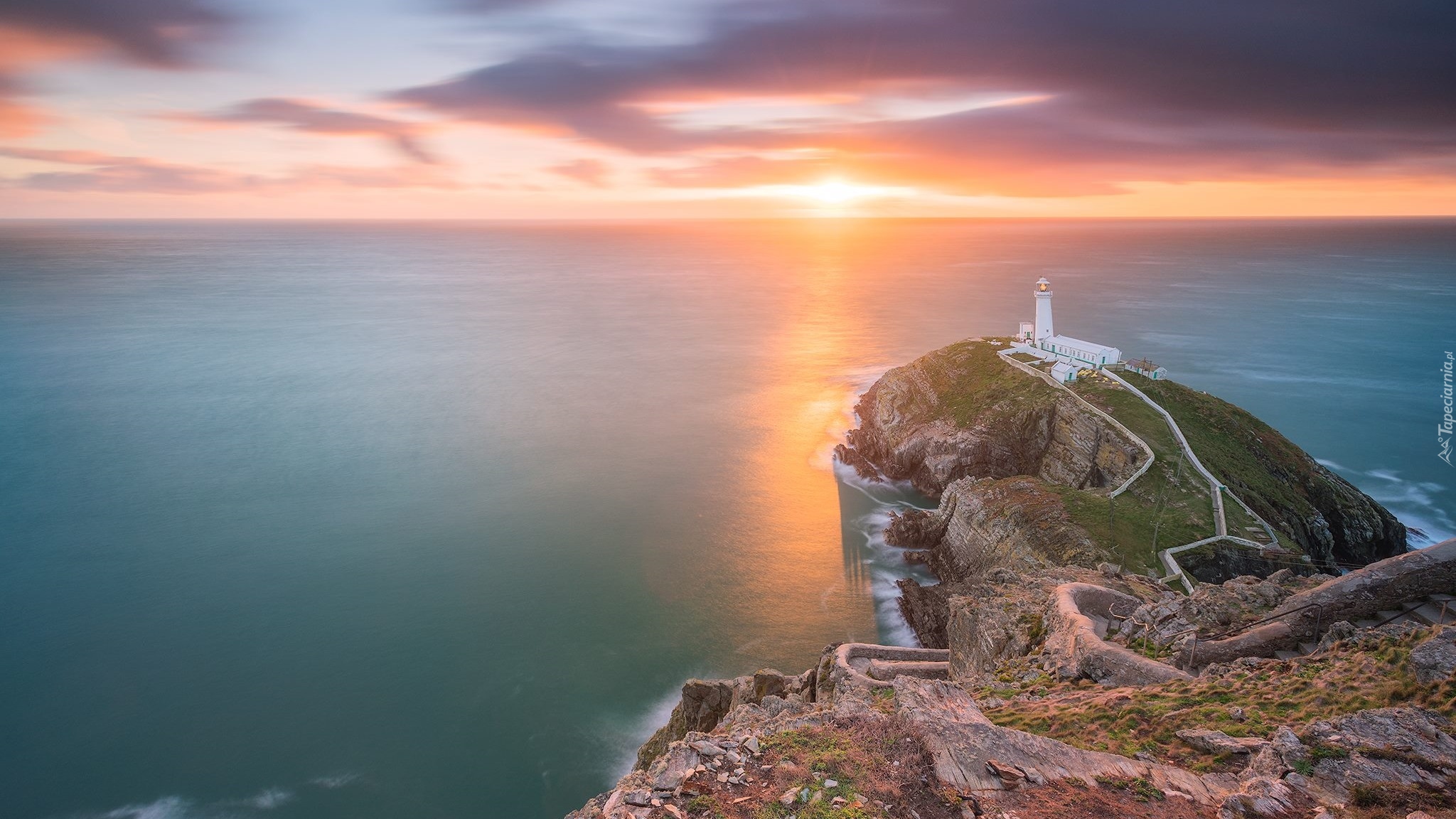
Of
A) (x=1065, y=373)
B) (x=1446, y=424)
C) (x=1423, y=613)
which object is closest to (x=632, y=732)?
Answer: (x=1423, y=613)

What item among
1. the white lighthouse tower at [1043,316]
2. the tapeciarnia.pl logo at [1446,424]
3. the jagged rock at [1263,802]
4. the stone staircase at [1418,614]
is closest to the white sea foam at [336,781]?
the jagged rock at [1263,802]

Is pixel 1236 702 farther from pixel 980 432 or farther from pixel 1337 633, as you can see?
pixel 980 432

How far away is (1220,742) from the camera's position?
46.3 feet

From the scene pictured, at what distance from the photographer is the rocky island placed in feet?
42.5

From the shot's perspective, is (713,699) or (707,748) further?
(713,699)

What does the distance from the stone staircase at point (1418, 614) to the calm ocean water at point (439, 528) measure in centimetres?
2056

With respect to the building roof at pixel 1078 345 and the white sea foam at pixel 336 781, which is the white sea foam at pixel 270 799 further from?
the building roof at pixel 1078 345

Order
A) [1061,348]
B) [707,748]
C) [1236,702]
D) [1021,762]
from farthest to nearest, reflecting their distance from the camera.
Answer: [1061,348], [1236,702], [707,748], [1021,762]


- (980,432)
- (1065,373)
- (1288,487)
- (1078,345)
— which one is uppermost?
(1078,345)

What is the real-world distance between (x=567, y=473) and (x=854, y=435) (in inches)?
928

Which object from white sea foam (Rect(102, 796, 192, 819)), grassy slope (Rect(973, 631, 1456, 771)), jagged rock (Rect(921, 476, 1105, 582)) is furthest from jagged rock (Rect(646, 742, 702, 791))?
white sea foam (Rect(102, 796, 192, 819))

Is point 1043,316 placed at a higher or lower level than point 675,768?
higher

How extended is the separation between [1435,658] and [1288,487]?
104 ft

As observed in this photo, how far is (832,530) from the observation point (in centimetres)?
4734
